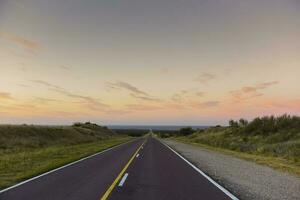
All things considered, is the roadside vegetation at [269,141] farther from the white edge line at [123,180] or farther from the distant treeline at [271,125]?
the white edge line at [123,180]

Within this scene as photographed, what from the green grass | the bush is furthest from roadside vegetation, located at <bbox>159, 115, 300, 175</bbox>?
the bush

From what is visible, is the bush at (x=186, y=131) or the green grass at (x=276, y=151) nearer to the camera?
the green grass at (x=276, y=151)

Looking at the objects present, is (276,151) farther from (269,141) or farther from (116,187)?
(116,187)

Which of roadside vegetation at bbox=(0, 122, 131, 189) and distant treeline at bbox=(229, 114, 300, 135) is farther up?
distant treeline at bbox=(229, 114, 300, 135)

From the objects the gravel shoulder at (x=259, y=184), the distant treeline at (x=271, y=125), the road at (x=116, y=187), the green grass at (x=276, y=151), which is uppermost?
the distant treeline at (x=271, y=125)

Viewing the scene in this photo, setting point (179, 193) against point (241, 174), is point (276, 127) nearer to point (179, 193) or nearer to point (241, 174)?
point (241, 174)

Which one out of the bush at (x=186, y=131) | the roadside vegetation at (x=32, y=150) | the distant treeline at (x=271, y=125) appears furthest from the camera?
the bush at (x=186, y=131)

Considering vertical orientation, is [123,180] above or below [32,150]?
below

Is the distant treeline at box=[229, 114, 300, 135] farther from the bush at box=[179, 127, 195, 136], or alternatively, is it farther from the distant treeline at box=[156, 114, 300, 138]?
the bush at box=[179, 127, 195, 136]

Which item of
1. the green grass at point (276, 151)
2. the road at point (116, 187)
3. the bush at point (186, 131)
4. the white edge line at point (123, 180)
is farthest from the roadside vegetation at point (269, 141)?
the bush at point (186, 131)

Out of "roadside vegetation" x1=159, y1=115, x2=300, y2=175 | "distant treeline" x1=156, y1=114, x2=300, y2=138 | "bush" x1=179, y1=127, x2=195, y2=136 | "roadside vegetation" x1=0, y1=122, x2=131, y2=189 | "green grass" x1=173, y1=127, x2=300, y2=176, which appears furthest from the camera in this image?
"bush" x1=179, y1=127, x2=195, y2=136

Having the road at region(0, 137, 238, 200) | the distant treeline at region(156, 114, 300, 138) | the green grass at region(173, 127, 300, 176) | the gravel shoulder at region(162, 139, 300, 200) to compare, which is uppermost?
the distant treeline at region(156, 114, 300, 138)

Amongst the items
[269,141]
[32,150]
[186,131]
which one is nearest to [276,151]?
[269,141]

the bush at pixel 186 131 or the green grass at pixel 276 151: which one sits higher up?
the bush at pixel 186 131
